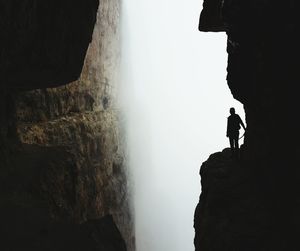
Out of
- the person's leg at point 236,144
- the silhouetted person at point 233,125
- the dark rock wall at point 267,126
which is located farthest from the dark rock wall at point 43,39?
the person's leg at point 236,144

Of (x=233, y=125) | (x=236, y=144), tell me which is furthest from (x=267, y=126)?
(x=236, y=144)

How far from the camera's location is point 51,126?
74.4ft

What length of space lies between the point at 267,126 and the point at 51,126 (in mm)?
15013

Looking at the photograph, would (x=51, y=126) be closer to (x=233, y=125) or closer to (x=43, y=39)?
(x=43, y=39)

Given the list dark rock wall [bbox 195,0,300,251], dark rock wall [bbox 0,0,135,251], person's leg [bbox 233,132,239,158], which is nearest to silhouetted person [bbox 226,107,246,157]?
person's leg [bbox 233,132,239,158]

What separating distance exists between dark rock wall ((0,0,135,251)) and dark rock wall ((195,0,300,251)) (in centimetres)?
414

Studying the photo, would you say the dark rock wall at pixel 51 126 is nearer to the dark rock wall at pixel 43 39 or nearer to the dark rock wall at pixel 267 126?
the dark rock wall at pixel 43 39

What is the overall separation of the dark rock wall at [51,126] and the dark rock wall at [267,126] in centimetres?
414

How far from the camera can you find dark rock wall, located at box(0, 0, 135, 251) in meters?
8.84

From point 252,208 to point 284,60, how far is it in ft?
16.2

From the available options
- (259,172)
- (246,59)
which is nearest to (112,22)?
(246,59)

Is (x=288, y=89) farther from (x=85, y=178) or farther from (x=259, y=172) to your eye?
(x=85, y=178)

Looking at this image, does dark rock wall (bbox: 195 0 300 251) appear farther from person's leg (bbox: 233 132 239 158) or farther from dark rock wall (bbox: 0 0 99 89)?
dark rock wall (bbox: 0 0 99 89)

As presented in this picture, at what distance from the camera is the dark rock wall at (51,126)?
8836 millimetres
